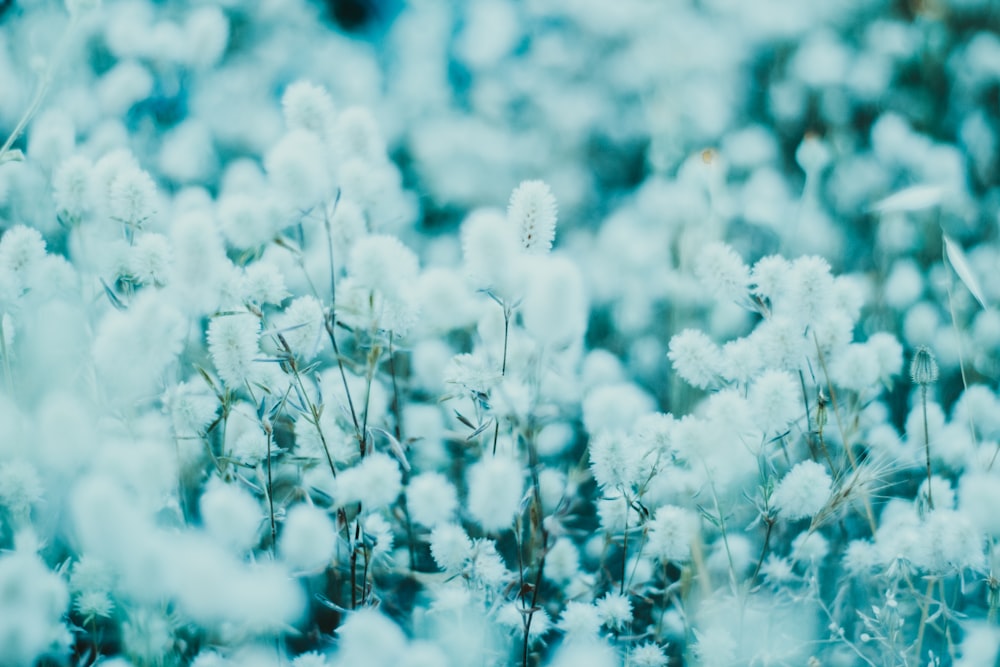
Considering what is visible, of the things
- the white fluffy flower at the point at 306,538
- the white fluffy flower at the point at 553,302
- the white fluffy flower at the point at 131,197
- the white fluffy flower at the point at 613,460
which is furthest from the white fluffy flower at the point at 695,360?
the white fluffy flower at the point at 131,197

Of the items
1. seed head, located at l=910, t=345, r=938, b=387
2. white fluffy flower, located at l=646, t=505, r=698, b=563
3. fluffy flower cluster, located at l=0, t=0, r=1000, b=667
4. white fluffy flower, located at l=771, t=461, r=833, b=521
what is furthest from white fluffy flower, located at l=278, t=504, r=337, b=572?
seed head, located at l=910, t=345, r=938, b=387

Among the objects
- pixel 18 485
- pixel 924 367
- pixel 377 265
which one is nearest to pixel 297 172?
pixel 377 265

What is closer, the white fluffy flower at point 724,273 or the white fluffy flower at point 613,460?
the white fluffy flower at point 613,460

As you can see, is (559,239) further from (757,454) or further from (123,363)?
(123,363)

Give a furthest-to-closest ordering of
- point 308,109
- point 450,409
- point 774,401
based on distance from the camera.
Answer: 1. point 450,409
2. point 308,109
3. point 774,401

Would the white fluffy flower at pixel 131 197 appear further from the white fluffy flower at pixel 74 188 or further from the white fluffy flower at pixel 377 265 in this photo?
the white fluffy flower at pixel 377 265

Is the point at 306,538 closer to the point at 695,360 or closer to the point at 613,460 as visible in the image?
the point at 613,460
